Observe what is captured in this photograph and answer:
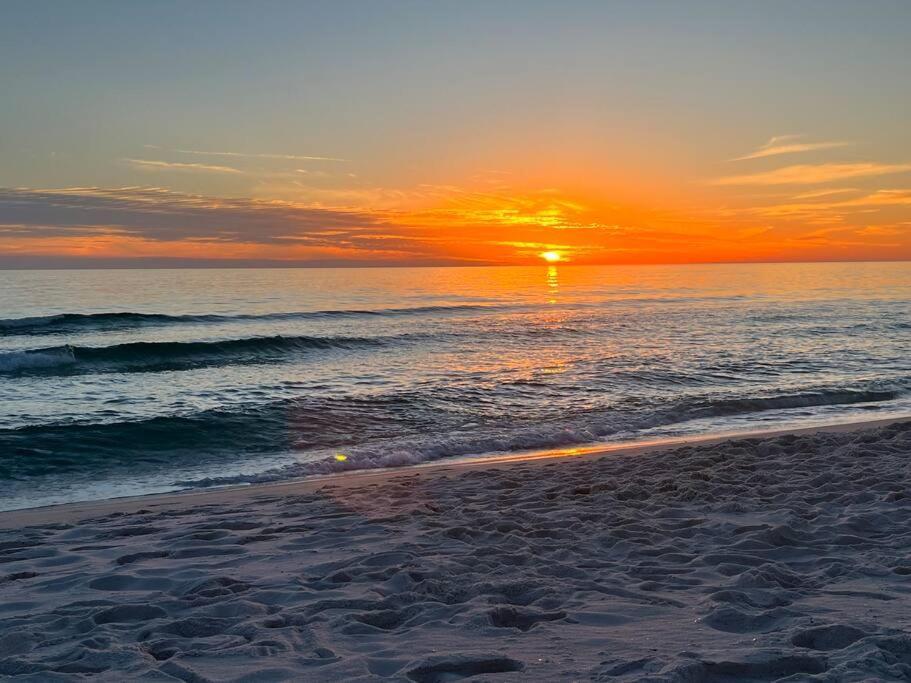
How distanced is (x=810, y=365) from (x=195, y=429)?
18.8 meters

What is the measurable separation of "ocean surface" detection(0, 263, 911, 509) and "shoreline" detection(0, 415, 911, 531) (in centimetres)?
54

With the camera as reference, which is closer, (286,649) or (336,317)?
(286,649)

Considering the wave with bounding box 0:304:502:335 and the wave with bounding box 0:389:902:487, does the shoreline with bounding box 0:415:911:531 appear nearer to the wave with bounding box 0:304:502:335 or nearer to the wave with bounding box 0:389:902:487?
the wave with bounding box 0:389:902:487

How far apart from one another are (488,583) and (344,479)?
5810 millimetres

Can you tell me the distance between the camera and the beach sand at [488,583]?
383 centimetres

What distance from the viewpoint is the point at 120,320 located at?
1426 inches

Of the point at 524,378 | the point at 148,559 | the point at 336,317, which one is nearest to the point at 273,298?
the point at 336,317

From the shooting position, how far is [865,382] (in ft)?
64.6

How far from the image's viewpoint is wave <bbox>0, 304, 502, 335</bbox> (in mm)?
33253

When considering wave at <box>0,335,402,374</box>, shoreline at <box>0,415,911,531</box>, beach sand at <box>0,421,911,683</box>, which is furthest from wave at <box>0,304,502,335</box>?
beach sand at <box>0,421,911,683</box>

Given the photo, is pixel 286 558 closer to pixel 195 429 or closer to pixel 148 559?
pixel 148 559

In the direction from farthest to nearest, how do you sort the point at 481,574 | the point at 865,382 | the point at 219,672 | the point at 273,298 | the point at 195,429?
the point at 273,298 < the point at 865,382 < the point at 195,429 < the point at 481,574 < the point at 219,672

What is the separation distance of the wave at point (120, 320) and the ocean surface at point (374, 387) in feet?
0.63

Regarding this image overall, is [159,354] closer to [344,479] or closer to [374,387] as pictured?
[374,387]
